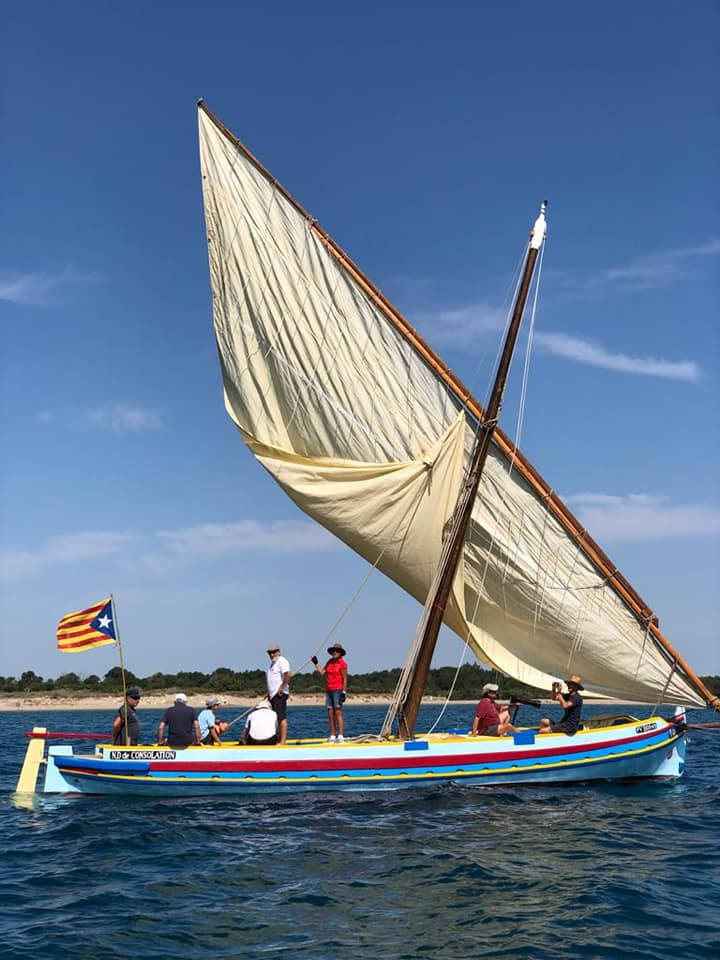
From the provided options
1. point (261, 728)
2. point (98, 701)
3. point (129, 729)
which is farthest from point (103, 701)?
point (261, 728)

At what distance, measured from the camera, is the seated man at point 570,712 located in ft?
63.3

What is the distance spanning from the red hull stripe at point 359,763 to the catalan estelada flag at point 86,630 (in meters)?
2.89

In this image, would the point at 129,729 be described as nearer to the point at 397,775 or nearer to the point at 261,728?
the point at 261,728

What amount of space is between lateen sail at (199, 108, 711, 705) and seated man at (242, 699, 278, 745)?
515 cm

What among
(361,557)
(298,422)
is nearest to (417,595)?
(361,557)

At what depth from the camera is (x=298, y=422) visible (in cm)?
2305

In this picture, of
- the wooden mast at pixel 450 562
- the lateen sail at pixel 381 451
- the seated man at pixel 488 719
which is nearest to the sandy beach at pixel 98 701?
the lateen sail at pixel 381 451

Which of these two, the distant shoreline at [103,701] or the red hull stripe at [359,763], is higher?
the red hull stripe at [359,763]

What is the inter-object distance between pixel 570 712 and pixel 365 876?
8.73 m

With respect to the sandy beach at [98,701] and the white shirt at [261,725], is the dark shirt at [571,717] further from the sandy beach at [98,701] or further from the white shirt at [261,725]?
the sandy beach at [98,701]

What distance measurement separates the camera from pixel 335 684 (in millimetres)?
19766

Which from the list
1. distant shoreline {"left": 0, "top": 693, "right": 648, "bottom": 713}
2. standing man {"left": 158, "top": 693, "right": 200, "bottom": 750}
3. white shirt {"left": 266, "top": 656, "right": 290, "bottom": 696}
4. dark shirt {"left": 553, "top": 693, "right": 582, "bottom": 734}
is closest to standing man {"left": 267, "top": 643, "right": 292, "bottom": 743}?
white shirt {"left": 266, "top": 656, "right": 290, "bottom": 696}

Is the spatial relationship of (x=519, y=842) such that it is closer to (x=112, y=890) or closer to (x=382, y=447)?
(x=112, y=890)

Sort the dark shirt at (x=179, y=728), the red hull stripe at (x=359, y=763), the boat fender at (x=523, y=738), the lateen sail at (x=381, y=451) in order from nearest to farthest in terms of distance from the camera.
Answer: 1. the red hull stripe at (x=359, y=763)
2. the dark shirt at (x=179, y=728)
3. the boat fender at (x=523, y=738)
4. the lateen sail at (x=381, y=451)
